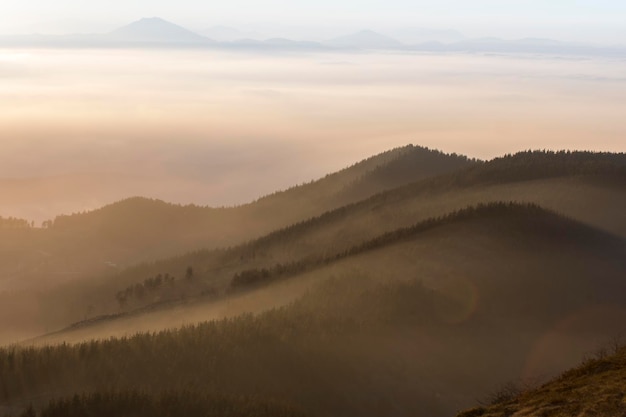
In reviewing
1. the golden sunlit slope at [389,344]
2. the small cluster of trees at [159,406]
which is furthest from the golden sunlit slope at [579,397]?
the golden sunlit slope at [389,344]

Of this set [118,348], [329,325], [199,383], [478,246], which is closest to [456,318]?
[329,325]

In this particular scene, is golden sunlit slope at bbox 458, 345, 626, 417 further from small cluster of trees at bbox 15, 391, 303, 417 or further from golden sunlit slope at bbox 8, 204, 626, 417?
golden sunlit slope at bbox 8, 204, 626, 417

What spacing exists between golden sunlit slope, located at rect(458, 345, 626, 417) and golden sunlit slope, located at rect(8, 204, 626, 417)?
7824 cm

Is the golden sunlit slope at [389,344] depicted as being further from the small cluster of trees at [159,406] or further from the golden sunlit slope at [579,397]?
the golden sunlit slope at [579,397]

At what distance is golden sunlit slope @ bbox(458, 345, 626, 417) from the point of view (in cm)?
4600

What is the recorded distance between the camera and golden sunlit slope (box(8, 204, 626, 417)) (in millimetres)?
137000

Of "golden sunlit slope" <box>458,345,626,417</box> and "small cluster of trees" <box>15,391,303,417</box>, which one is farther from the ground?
"golden sunlit slope" <box>458,345,626,417</box>

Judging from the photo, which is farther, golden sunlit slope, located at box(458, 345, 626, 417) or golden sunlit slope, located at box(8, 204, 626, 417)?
golden sunlit slope, located at box(8, 204, 626, 417)

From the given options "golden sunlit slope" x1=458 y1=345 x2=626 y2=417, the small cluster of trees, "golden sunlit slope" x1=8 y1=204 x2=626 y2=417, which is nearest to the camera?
"golden sunlit slope" x1=458 y1=345 x2=626 y2=417

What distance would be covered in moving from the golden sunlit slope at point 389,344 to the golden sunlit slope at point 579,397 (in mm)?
78242

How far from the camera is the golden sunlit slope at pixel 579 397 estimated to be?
46000 millimetres

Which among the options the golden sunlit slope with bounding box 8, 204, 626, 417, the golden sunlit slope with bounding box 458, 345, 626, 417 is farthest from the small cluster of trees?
the golden sunlit slope with bounding box 458, 345, 626, 417

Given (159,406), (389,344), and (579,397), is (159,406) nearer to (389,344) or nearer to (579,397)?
(389,344)

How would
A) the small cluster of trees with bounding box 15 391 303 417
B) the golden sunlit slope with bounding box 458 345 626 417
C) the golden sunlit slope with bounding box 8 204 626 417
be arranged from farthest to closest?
the golden sunlit slope with bounding box 8 204 626 417 < the small cluster of trees with bounding box 15 391 303 417 < the golden sunlit slope with bounding box 458 345 626 417
